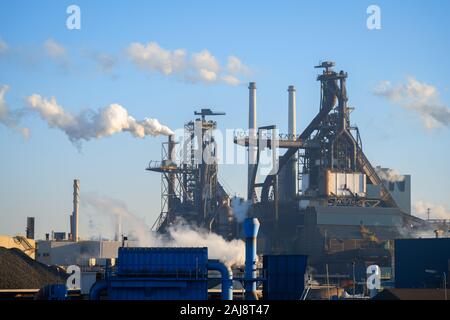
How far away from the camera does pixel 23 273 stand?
346 feet

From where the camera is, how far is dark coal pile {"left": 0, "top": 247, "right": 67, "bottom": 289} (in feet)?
334

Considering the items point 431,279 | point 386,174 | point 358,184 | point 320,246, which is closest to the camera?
point 431,279

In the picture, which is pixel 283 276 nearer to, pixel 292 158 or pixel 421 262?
pixel 421 262

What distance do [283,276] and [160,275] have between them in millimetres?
9399

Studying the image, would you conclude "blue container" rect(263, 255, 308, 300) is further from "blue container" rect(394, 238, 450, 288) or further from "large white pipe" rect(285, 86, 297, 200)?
"large white pipe" rect(285, 86, 297, 200)

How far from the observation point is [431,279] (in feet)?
360

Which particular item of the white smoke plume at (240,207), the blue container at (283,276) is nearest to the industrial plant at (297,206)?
the white smoke plume at (240,207)

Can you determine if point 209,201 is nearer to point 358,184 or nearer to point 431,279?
point 358,184

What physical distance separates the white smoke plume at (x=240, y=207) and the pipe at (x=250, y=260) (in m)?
75.3

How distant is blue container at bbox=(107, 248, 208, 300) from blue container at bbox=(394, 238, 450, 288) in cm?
4365

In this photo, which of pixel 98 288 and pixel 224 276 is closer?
pixel 98 288

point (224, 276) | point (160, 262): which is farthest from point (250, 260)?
point (160, 262)
